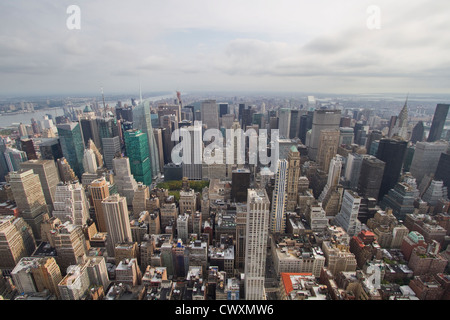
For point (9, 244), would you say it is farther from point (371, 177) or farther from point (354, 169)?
point (354, 169)

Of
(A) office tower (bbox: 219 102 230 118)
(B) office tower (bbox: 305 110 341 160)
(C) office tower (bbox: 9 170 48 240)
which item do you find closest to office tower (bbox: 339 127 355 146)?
(B) office tower (bbox: 305 110 341 160)

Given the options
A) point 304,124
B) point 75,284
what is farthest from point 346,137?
point 75,284

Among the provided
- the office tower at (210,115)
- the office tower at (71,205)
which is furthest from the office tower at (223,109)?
the office tower at (71,205)

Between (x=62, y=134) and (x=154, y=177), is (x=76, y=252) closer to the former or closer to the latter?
(x=154, y=177)

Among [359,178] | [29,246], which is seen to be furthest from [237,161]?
[29,246]

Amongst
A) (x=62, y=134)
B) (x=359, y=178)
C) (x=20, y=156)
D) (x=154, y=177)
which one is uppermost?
(x=62, y=134)

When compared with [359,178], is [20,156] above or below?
above
